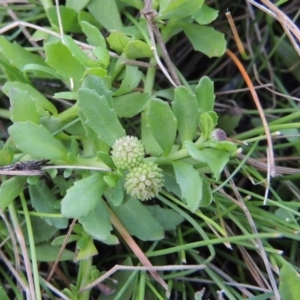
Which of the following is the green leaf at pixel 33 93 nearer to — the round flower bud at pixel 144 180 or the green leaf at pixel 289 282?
the round flower bud at pixel 144 180

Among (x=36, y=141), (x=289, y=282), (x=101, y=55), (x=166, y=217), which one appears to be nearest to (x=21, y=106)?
(x=36, y=141)

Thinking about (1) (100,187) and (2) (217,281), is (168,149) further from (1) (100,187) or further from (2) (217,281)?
(2) (217,281)

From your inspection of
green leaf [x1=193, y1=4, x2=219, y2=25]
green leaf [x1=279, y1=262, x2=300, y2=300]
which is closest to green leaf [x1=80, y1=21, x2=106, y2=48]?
green leaf [x1=193, y1=4, x2=219, y2=25]

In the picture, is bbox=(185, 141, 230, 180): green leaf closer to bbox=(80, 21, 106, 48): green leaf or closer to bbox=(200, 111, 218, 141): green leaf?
bbox=(200, 111, 218, 141): green leaf

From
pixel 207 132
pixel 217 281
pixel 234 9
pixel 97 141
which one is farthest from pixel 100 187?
pixel 234 9

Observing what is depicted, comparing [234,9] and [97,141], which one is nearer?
[97,141]

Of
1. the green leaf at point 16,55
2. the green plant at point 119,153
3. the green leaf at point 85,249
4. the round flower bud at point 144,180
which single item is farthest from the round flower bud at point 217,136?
the green leaf at point 16,55

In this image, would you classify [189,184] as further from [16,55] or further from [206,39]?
[16,55]
